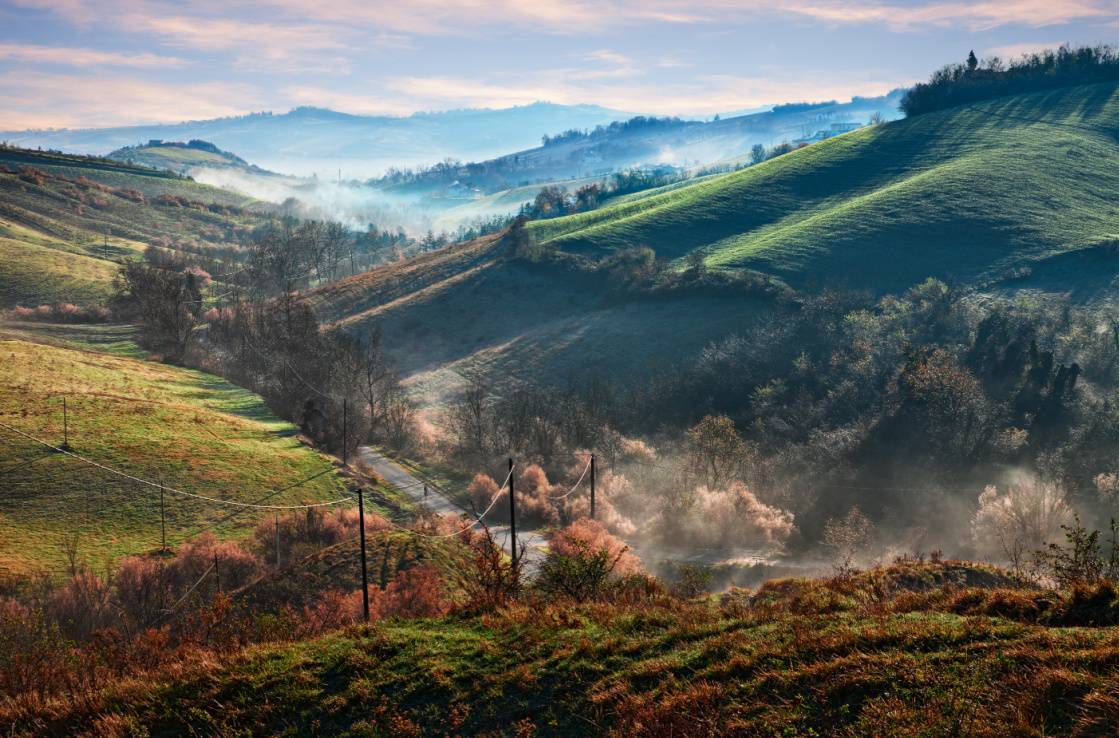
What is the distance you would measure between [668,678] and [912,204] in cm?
14333

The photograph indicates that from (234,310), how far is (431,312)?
35.6 metres

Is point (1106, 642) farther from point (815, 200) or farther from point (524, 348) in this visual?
point (815, 200)

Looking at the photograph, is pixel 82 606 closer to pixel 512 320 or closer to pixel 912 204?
pixel 512 320

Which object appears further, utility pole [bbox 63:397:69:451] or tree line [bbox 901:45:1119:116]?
tree line [bbox 901:45:1119:116]

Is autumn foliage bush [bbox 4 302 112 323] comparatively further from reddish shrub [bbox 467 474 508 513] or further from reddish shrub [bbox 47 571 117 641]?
reddish shrub [bbox 47 571 117 641]

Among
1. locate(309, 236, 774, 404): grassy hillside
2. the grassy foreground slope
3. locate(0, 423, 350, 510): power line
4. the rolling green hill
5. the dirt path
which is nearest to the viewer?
locate(0, 423, 350, 510): power line

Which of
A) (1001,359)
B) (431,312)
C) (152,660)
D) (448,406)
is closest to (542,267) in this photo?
(431,312)

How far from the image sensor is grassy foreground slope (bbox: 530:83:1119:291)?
122062mm

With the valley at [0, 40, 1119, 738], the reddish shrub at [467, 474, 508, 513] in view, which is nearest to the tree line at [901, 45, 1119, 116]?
the valley at [0, 40, 1119, 738]

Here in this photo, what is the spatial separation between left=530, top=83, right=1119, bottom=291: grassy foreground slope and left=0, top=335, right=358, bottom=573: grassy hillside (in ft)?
290

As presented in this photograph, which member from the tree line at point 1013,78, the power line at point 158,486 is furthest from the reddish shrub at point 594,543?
the tree line at point 1013,78

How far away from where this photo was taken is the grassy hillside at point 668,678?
1254 cm

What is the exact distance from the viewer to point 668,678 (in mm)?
16000

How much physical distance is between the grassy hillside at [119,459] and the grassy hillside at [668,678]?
1350 inches
